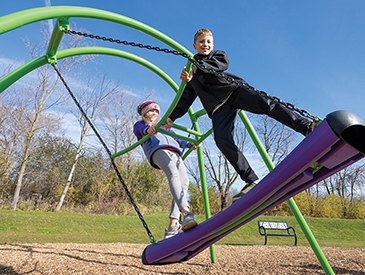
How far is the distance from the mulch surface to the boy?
8.40ft

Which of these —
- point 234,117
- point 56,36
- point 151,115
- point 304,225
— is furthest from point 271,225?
point 56,36

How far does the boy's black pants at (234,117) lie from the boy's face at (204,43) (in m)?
0.47

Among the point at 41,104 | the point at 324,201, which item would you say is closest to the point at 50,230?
the point at 41,104

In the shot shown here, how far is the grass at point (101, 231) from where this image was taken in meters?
8.76

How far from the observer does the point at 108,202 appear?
17344 mm

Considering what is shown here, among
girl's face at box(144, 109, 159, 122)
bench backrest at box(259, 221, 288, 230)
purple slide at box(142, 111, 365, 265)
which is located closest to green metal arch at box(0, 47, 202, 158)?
girl's face at box(144, 109, 159, 122)

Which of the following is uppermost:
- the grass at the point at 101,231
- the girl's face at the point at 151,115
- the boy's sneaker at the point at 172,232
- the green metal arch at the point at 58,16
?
the grass at the point at 101,231

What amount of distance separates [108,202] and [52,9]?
1615 centimetres

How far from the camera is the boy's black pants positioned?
2323 mm

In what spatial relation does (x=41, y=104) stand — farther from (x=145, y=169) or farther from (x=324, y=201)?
(x=324, y=201)

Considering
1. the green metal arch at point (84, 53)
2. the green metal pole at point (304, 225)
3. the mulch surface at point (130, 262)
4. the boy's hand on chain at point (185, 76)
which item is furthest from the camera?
the mulch surface at point (130, 262)

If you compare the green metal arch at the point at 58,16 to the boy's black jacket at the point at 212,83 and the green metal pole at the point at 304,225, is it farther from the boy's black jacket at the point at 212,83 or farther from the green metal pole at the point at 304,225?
the green metal pole at the point at 304,225

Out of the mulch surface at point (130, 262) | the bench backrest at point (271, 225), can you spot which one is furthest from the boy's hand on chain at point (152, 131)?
the bench backrest at point (271, 225)

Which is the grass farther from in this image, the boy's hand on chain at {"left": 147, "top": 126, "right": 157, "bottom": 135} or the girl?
the boy's hand on chain at {"left": 147, "top": 126, "right": 157, "bottom": 135}
